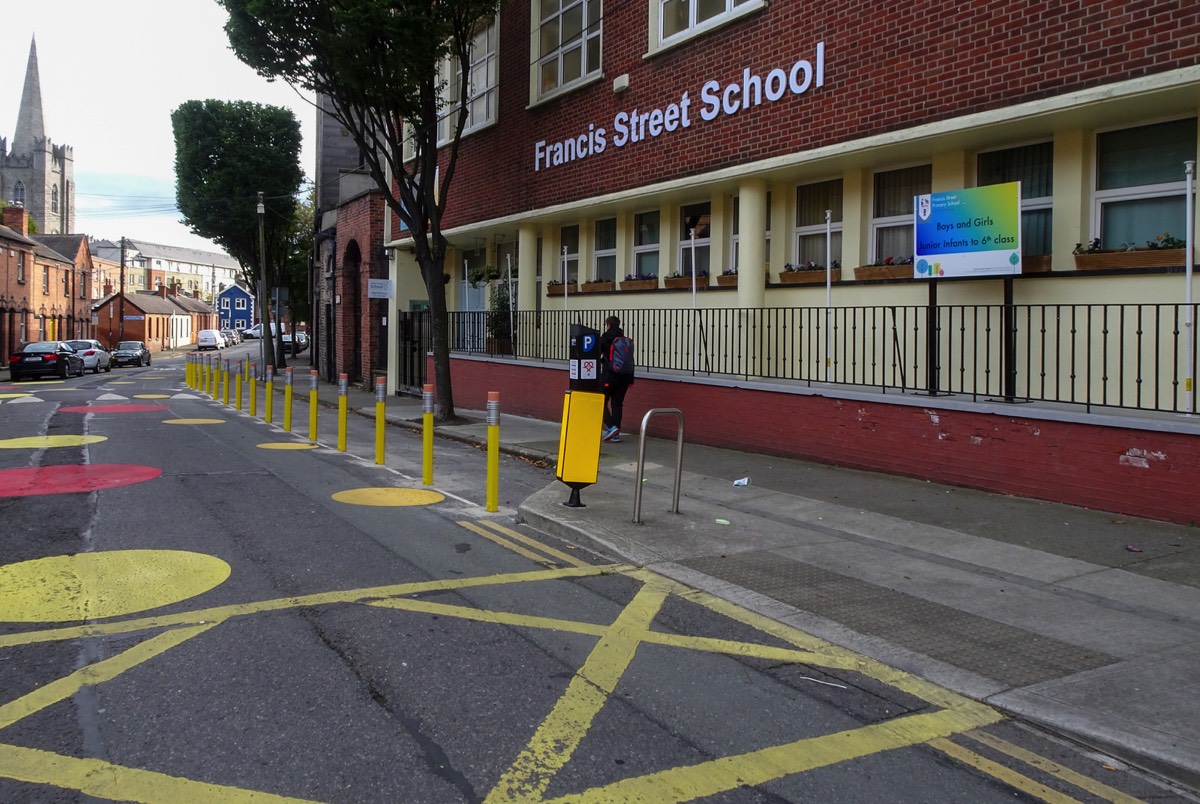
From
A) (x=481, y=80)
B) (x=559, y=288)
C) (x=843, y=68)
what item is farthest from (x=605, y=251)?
(x=843, y=68)

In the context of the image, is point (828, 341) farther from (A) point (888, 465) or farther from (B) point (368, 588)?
(B) point (368, 588)

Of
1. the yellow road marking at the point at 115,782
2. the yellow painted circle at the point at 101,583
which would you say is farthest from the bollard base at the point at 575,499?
the yellow road marking at the point at 115,782

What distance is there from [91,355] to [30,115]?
3164 inches

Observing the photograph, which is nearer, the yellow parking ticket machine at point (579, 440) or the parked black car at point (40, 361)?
the yellow parking ticket machine at point (579, 440)

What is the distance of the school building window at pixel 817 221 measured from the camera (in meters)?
12.5

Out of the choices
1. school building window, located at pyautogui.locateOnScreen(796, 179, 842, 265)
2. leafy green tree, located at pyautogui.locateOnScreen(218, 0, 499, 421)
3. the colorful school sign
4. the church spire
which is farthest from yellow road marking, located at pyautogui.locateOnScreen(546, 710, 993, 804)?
the church spire

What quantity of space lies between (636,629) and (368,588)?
1885 mm

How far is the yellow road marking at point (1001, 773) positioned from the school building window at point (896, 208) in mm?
8550

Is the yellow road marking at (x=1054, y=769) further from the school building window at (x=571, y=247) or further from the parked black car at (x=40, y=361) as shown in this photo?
the parked black car at (x=40, y=361)

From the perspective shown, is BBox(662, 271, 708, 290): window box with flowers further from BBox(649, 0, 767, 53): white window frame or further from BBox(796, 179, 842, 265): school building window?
BBox(649, 0, 767, 53): white window frame

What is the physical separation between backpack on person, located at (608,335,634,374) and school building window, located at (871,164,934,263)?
379 centimetres

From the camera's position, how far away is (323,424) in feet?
57.4

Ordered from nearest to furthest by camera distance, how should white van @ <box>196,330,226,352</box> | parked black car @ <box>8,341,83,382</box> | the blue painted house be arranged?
the blue painted house
parked black car @ <box>8,341,83,382</box>
white van @ <box>196,330,226,352</box>

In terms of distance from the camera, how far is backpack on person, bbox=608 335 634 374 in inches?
520
